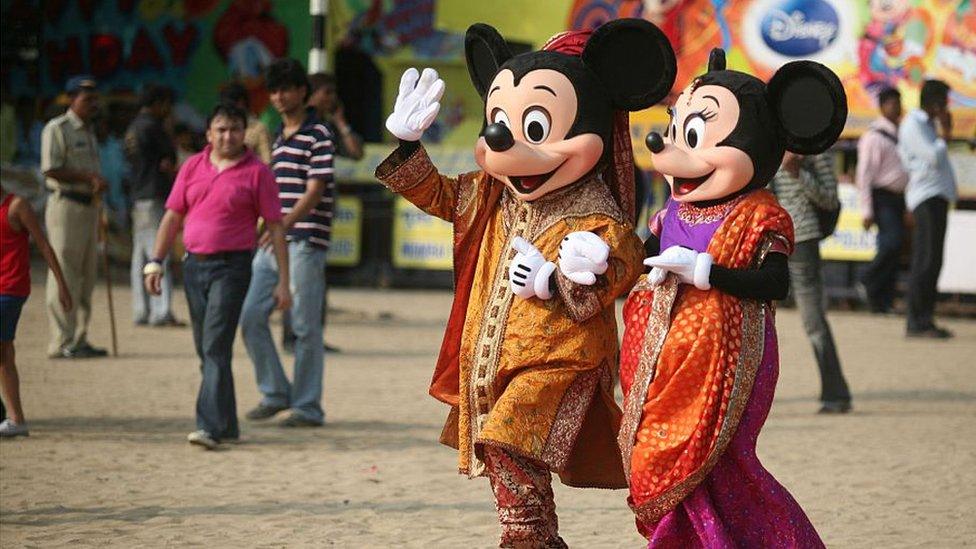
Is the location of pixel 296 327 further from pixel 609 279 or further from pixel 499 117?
pixel 609 279

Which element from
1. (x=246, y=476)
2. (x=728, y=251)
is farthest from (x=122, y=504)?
(x=728, y=251)

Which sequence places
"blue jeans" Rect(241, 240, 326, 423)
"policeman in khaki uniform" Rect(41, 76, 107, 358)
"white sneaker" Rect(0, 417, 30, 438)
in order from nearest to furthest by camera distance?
"white sneaker" Rect(0, 417, 30, 438) < "blue jeans" Rect(241, 240, 326, 423) < "policeman in khaki uniform" Rect(41, 76, 107, 358)

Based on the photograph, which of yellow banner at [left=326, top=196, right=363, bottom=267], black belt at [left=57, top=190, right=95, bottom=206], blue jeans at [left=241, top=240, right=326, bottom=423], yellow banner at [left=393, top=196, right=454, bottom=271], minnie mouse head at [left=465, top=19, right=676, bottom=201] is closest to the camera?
minnie mouse head at [left=465, top=19, right=676, bottom=201]

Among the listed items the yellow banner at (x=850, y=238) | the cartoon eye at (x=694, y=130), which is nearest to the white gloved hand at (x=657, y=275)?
the cartoon eye at (x=694, y=130)

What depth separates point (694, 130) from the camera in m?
5.57

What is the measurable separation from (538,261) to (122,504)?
2.40m

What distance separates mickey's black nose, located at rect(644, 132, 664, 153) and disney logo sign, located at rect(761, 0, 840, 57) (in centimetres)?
1331

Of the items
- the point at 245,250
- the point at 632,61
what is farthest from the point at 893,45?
the point at 632,61

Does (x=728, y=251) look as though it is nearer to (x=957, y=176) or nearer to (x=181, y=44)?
(x=957, y=176)

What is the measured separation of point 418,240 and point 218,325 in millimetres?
10572

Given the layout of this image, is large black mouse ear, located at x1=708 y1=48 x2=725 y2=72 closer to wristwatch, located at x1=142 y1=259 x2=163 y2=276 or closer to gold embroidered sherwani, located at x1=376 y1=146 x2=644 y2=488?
gold embroidered sherwani, located at x1=376 y1=146 x2=644 y2=488

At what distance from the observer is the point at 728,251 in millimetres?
5371

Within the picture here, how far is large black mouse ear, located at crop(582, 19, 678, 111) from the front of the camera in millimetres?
5703

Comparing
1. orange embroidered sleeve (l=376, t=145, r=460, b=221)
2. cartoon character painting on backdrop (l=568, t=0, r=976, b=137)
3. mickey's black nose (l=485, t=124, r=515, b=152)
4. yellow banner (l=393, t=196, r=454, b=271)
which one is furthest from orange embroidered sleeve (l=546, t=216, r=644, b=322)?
yellow banner (l=393, t=196, r=454, b=271)
